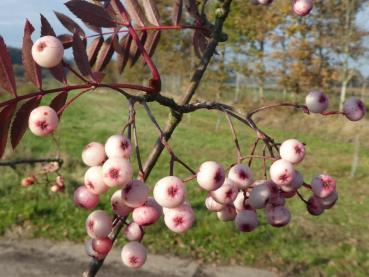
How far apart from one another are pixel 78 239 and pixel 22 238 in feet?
2.66

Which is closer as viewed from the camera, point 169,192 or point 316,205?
point 169,192

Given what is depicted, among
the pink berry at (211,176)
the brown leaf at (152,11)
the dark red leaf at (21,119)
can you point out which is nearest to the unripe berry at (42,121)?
the dark red leaf at (21,119)

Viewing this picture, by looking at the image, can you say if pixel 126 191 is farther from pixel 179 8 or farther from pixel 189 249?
pixel 189 249

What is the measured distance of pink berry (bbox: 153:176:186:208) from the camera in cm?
83

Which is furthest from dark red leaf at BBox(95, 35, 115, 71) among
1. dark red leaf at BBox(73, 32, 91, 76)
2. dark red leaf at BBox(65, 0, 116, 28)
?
dark red leaf at BBox(73, 32, 91, 76)

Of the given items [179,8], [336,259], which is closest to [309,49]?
[336,259]

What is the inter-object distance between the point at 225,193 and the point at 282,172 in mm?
118

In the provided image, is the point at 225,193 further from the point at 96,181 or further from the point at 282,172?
the point at 96,181

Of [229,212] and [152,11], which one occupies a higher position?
[152,11]

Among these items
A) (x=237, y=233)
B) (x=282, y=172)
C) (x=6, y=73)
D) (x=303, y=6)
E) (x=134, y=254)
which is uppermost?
(x=303, y=6)

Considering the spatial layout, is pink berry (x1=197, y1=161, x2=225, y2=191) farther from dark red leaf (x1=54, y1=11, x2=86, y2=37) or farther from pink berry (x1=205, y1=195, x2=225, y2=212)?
dark red leaf (x1=54, y1=11, x2=86, y2=37)

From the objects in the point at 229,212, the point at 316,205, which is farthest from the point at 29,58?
the point at 316,205

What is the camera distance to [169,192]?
0.83 m

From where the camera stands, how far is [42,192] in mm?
8578
